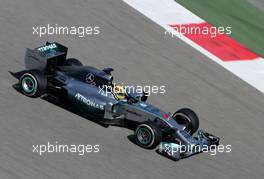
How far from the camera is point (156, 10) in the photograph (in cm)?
2038

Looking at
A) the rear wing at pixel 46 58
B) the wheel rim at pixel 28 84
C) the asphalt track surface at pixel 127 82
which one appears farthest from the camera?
the rear wing at pixel 46 58

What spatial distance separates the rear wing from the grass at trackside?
6947 mm

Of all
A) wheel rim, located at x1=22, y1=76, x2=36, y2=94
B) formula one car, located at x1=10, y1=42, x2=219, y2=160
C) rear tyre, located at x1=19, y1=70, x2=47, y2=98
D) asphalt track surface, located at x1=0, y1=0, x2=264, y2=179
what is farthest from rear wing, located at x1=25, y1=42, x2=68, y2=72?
asphalt track surface, located at x1=0, y1=0, x2=264, y2=179

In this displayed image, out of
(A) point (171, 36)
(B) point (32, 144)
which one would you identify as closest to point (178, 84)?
(A) point (171, 36)

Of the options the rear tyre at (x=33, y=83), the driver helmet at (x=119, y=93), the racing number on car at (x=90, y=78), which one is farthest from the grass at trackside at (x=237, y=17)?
the rear tyre at (x=33, y=83)

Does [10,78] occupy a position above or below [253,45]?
below

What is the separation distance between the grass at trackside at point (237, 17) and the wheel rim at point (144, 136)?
7536 millimetres

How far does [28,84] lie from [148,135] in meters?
2.76

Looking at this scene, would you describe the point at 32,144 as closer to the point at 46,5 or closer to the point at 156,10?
the point at 46,5

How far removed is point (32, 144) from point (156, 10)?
8.59 meters

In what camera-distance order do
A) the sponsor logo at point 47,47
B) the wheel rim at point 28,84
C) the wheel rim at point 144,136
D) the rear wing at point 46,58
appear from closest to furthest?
the wheel rim at point 144,136 < the wheel rim at point 28,84 < the rear wing at point 46,58 < the sponsor logo at point 47,47

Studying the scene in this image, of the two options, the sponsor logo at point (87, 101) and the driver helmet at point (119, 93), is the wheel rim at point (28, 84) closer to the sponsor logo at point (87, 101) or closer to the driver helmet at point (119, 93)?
the sponsor logo at point (87, 101)

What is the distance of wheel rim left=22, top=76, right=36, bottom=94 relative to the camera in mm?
14125

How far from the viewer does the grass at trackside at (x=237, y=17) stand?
20484 millimetres
